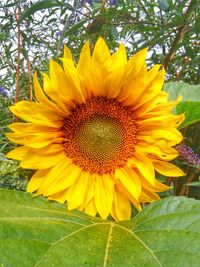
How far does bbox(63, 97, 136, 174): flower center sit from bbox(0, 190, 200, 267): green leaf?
21 centimetres

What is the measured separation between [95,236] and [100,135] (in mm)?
343

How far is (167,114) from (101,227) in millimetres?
242

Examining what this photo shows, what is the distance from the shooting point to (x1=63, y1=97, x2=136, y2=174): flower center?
88 centimetres

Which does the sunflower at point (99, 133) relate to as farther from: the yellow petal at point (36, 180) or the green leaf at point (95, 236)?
the green leaf at point (95, 236)

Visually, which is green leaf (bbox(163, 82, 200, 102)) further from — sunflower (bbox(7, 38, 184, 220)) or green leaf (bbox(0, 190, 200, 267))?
green leaf (bbox(0, 190, 200, 267))

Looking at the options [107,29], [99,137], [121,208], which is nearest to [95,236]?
[121,208]

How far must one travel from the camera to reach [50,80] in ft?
2.54

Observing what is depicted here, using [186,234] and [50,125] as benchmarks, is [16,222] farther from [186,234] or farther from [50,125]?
[50,125]

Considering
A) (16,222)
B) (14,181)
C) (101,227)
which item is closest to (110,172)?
(101,227)

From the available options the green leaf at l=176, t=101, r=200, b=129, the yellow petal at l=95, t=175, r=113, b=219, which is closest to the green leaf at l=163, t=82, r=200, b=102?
the green leaf at l=176, t=101, r=200, b=129

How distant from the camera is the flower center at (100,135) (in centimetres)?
88

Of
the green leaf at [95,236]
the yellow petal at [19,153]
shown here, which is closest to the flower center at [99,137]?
the yellow petal at [19,153]

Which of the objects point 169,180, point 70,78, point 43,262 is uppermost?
point 70,78

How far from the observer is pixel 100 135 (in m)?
0.91
